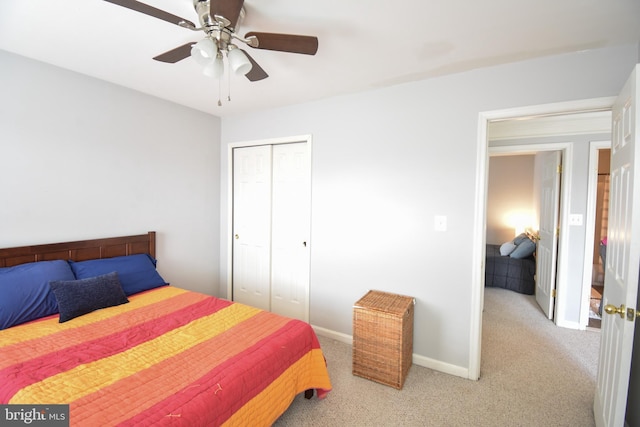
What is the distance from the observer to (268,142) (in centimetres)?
325

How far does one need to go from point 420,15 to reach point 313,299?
2.53 meters

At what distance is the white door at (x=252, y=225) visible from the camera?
3.35m

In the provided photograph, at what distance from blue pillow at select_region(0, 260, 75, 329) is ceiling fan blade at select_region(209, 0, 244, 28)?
2.10 m

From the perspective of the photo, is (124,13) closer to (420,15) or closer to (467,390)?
(420,15)

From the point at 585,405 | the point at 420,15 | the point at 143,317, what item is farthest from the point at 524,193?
the point at 143,317

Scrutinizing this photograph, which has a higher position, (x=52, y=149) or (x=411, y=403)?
(x=52, y=149)

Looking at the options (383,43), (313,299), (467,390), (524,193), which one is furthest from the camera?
(524,193)

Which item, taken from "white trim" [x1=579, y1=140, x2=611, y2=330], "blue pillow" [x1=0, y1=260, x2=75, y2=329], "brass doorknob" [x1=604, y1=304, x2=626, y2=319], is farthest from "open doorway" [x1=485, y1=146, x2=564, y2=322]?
"blue pillow" [x1=0, y1=260, x2=75, y2=329]

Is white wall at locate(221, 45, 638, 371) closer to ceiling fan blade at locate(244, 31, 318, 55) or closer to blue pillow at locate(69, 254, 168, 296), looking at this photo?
ceiling fan blade at locate(244, 31, 318, 55)

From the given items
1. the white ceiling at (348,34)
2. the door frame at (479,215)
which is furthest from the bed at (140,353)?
the white ceiling at (348,34)

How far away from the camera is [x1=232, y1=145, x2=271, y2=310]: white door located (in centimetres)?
335

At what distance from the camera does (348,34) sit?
1.77 metres

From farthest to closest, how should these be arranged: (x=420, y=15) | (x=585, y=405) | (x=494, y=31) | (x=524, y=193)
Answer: (x=524, y=193)
(x=585, y=405)
(x=494, y=31)
(x=420, y=15)

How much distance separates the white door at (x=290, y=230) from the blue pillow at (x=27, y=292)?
5.98 feet
